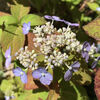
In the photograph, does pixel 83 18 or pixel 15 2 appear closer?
pixel 15 2

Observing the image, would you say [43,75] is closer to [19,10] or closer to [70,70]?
[70,70]

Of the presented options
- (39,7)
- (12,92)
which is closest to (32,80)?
(12,92)

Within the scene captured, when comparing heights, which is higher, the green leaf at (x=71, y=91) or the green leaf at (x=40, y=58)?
the green leaf at (x=40, y=58)

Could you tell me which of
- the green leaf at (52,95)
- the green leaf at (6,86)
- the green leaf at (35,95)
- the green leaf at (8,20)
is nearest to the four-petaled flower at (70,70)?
the green leaf at (52,95)

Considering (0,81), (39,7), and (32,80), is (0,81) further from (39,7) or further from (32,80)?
(39,7)

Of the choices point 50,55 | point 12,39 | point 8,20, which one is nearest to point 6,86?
point 12,39

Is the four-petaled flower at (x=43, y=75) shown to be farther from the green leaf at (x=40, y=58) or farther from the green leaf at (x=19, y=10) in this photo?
the green leaf at (x=19, y=10)
